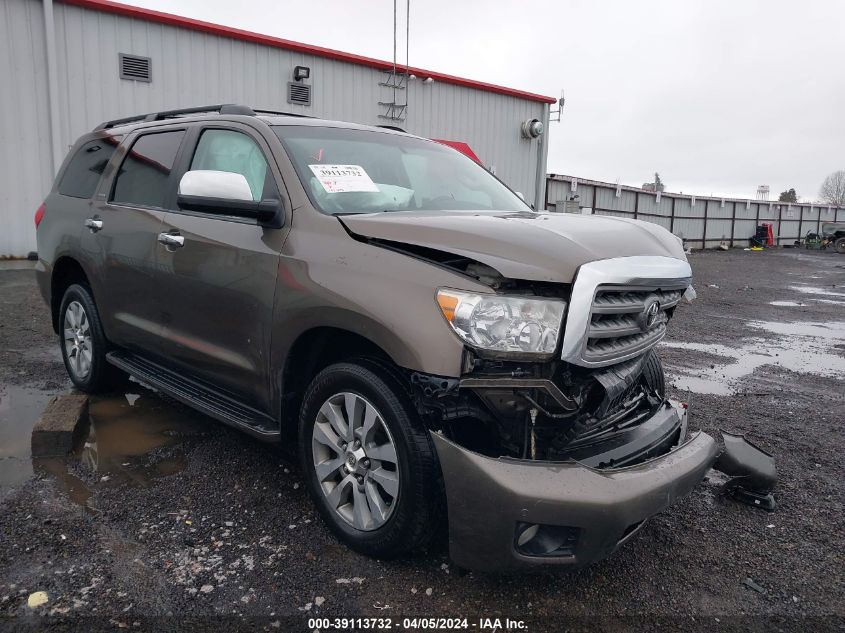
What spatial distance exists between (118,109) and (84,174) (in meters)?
8.60

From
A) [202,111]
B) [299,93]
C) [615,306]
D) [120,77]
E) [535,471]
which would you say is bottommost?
[535,471]

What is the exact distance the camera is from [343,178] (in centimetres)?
311

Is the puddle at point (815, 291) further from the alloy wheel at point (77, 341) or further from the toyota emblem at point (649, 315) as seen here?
the alloy wheel at point (77, 341)

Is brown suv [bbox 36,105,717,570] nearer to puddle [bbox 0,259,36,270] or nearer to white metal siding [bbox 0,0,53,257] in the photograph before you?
puddle [bbox 0,259,36,270]

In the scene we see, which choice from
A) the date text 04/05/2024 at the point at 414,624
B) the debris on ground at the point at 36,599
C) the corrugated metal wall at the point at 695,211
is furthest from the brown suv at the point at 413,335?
the corrugated metal wall at the point at 695,211

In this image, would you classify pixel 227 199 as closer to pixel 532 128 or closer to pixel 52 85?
pixel 52 85

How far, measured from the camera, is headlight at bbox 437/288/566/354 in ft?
→ 7.26

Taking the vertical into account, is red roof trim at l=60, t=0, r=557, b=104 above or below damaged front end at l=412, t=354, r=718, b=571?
above

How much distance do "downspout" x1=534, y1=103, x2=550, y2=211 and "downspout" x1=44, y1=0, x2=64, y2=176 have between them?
12343 mm

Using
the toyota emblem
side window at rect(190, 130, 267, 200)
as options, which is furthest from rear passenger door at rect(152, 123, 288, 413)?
the toyota emblem

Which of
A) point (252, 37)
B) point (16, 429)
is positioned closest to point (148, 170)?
point (16, 429)

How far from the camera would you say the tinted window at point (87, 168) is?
448cm

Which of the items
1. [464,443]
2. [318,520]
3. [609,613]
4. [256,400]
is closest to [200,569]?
[318,520]

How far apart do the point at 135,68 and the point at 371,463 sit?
1205 cm
